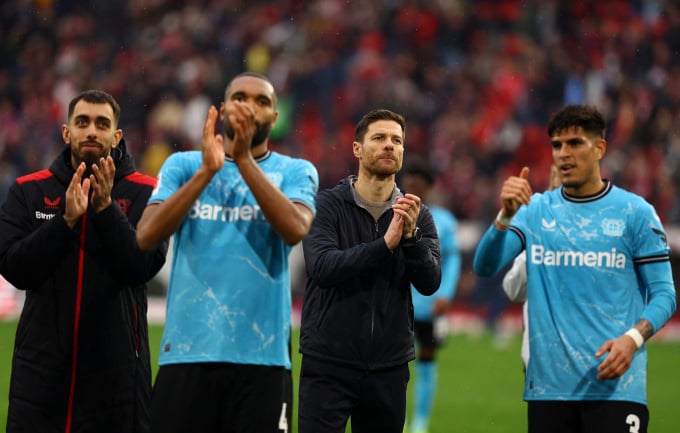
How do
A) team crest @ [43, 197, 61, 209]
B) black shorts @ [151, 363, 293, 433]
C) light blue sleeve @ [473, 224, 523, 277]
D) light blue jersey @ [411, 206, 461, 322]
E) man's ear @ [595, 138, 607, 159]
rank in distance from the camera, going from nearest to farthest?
black shorts @ [151, 363, 293, 433] → team crest @ [43, 197, 61, 209] → light blue sleeve @ [473, 224, 523, 277] → man's ear @ [595, 138, 607, 159] → light blue jersey @ [411, 206, 461, 322]

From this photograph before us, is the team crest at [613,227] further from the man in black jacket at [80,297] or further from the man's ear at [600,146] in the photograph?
the man in black jacket at [80,297]

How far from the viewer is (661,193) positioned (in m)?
17.6

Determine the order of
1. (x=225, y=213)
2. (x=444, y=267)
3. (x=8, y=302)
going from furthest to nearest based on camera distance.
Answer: (x=8, y=302) < (x=444, y=267) < (x=225, y=213)

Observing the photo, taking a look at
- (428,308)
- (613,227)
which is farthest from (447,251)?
(613,227)

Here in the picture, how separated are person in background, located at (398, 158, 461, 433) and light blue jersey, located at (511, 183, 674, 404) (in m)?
3.63

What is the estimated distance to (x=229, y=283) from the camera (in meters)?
4.59

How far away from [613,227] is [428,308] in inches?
193

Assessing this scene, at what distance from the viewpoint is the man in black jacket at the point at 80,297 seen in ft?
16.2

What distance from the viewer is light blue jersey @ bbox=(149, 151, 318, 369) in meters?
4.57

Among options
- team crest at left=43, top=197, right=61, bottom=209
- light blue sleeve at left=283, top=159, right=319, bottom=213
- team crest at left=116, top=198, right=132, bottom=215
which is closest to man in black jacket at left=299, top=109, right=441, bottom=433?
light blue sleeve at left=283, top=159, right=319, bottom=213

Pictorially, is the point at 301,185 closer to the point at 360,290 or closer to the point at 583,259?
the point at 360,290

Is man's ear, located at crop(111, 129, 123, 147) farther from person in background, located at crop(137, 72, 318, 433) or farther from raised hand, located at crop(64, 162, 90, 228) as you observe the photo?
person in background, located at crop(137, 72, 318, 433)

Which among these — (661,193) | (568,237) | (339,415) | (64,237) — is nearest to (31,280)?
(64,237)

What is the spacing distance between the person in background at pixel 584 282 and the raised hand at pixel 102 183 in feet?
6.32
